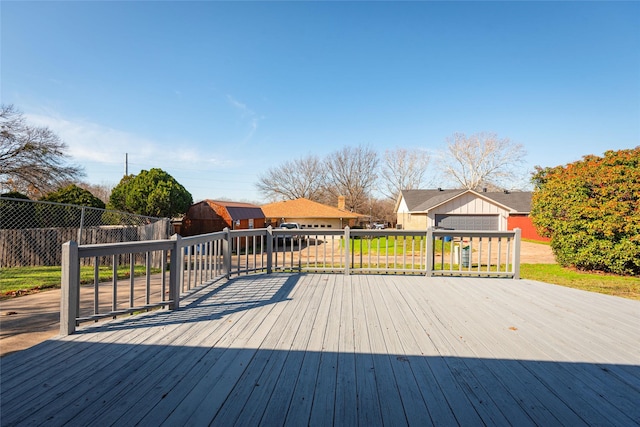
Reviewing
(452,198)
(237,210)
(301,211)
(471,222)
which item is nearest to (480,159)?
(471,222)

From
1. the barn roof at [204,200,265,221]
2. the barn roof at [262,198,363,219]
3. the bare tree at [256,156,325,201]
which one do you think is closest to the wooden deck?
the barn roof at [204,200,265,221]

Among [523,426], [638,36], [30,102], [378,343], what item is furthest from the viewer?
[30,102]

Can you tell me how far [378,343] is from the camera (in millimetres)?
2439

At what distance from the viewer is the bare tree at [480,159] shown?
29516mm

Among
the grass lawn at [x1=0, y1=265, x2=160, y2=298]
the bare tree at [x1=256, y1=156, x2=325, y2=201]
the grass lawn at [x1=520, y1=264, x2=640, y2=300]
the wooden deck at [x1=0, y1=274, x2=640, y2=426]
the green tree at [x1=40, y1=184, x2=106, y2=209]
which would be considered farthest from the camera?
the bare tree at [x1=256, y1=156, x2=325, y2=201]

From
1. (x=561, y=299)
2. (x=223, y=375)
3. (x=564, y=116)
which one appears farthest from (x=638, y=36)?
(x=223, y=375)

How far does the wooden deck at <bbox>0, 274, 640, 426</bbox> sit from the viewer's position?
1.53 meters

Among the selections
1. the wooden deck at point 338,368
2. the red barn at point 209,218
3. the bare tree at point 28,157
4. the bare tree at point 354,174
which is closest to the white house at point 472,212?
the bare tree at point 354,174

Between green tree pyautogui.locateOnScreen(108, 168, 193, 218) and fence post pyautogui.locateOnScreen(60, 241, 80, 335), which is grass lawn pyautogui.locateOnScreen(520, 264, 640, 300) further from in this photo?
green tree pyautogui.locateOnScreen(108, 168, 193, 218)

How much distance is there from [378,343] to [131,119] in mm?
17619

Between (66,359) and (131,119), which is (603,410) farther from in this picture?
(131,119)

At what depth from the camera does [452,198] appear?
2042 cm

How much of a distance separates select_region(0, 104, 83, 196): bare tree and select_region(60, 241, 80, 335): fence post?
1511cm

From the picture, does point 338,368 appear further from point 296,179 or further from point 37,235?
point 296,179
